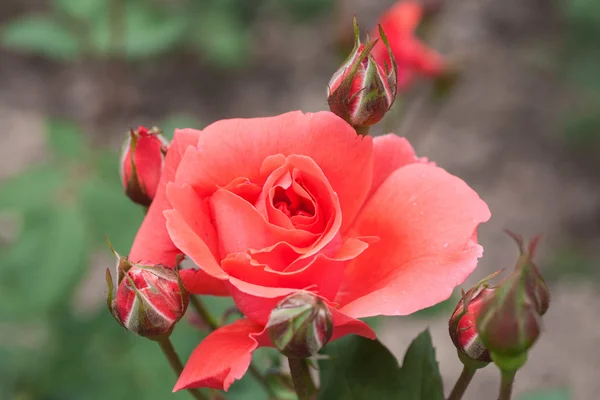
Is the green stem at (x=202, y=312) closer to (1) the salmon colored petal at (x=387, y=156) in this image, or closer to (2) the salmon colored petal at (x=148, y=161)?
(2) the salmon colored petal at (x=148, y=161)

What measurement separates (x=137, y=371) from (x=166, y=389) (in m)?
0.25

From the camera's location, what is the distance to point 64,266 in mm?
1847

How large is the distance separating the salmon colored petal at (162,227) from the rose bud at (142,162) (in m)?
0.09

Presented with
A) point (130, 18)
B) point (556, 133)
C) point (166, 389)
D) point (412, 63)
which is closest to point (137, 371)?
point (166, 389)

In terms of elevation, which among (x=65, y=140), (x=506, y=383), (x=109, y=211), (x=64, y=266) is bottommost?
(x=64, y=266)

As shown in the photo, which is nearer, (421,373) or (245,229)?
(245,229)

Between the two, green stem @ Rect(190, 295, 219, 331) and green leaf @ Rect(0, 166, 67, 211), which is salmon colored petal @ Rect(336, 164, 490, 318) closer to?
green stem @ Rect(190, 295, 219, 331)

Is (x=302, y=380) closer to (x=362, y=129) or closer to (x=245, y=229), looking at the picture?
(x=245, y=229)

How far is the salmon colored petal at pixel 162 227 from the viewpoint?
0.71m

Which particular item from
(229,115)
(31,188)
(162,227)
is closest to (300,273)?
(162,227)

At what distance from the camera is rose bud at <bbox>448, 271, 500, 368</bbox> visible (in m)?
0.64

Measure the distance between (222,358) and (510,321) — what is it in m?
0.26

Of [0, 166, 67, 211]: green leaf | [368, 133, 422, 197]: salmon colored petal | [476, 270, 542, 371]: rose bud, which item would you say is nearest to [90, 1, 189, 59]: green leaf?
[0, 166, 67, 211]: green leaf

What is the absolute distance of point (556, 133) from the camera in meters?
3.25
